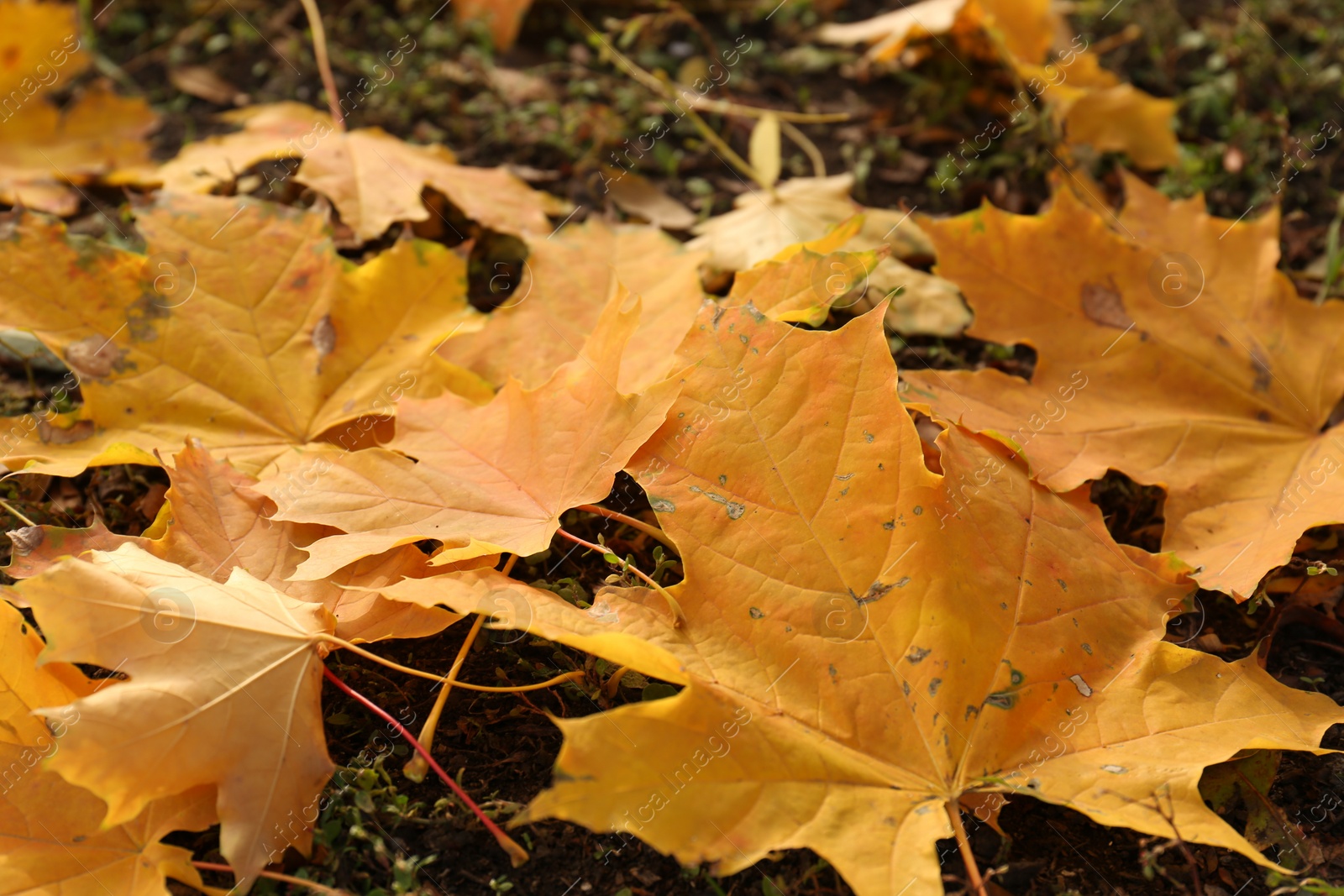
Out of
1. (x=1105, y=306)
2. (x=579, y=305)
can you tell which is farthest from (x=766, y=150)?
(x=1105, y=306)

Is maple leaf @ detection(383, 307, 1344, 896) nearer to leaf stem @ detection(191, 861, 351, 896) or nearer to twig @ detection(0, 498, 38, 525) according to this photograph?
leaf stem @ detection(191, 861, 351, 896)

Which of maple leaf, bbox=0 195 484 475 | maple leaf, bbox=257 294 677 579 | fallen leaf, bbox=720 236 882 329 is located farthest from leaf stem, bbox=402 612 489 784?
fallen leaf, bbox=720 236 882 329

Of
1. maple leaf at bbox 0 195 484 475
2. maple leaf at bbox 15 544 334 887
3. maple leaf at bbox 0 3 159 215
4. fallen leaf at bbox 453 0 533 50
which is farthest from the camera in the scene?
fallen leaf at bbox 453 0 533 50

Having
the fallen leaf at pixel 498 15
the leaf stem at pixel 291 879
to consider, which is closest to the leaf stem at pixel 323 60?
the fallen leaf at pixel 498 15

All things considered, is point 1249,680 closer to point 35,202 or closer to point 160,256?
point 160,256

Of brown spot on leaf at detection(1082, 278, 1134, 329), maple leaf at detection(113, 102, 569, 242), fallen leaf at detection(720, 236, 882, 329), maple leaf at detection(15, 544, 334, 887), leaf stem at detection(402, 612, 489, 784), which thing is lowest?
leaf stem at detection(402, 612, 489, 784)

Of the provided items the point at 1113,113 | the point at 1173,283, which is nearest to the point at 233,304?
the point at 1173,283

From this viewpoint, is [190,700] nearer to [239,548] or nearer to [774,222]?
[239,548]
